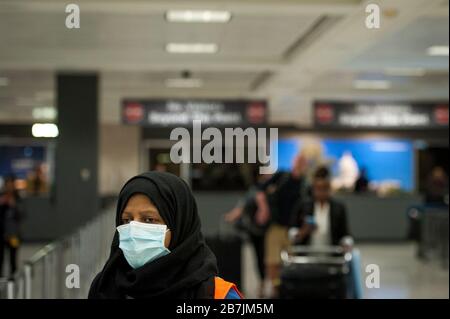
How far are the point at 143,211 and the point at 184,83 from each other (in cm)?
1221

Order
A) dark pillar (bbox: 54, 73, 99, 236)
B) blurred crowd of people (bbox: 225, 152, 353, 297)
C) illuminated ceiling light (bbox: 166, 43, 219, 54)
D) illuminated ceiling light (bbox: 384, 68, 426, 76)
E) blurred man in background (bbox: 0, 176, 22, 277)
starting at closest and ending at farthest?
blurred crowd of people (bbox: 225, 152, 353, 297) < blurred man in background (bbox: 0, 176, 22, 277) < illuminated ceiling light (bbox: 166, 43, 219, 54) < dark pillar (bbox: 54, 73, 99, 236) < illuminated ceiling light (bbox: 384, 68, 426, 76)

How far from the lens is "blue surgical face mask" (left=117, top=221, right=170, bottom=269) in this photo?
2.11 meters

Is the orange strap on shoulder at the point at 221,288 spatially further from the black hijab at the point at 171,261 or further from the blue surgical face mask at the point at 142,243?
the blue surgical face mask at the point at 142,243

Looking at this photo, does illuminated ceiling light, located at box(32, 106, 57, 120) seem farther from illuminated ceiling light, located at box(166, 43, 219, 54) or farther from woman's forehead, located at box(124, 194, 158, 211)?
woman's forehead, located at box(124, 194, 158, 211)

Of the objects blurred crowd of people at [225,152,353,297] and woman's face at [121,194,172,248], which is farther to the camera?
blurred crowd of people at [225,152,353,297]

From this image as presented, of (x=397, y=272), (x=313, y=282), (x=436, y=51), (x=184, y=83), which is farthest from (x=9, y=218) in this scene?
(x=436, y=51)

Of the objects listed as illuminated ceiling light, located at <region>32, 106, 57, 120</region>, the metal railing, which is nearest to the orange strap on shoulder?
the metal railing

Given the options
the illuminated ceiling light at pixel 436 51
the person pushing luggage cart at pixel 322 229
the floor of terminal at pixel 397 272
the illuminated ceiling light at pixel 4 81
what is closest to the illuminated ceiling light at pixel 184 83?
the illuminated ceiling light at pixel 4 81

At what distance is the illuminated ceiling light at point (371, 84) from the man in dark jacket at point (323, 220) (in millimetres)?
8110

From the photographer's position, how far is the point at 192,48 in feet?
33.0

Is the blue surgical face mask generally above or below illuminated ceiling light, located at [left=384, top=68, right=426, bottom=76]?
below

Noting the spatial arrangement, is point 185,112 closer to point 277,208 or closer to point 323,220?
point 277,208
